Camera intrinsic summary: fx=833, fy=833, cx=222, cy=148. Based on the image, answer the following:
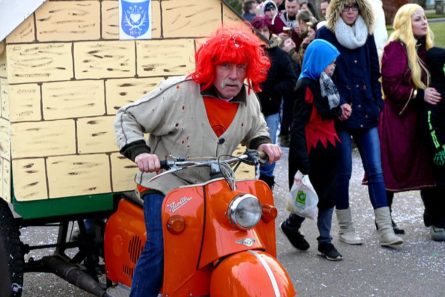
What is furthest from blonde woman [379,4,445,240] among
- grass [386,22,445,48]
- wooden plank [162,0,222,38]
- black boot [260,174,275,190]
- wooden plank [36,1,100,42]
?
grass [386,22,445,48]

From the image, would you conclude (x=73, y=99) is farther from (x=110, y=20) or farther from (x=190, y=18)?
(x=190, y=18)

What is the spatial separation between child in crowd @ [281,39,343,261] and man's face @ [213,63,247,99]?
1872mm

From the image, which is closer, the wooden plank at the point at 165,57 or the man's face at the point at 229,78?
the man's face at the point at 229,78

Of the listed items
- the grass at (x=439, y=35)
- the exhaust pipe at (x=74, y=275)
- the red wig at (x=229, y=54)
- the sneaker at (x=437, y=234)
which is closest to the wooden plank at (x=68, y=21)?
the red wig at (x=229, y=54)

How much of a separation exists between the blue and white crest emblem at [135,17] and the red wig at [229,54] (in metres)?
0.74

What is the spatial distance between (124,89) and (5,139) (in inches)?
26.9

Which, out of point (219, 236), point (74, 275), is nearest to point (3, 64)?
point (74, 275)

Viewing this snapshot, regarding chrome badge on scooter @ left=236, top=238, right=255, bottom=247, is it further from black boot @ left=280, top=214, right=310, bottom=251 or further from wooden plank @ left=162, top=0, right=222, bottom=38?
black boot @ left=280, top=214, right=310, bottom=251

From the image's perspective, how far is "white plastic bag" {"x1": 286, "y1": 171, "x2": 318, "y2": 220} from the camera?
559cm

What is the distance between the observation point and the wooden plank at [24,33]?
4.21m

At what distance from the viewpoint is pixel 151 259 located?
380 cm

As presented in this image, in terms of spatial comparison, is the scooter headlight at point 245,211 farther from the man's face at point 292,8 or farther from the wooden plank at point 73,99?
the man's face at point 292,8

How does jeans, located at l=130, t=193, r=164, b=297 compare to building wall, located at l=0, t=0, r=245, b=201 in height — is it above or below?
below


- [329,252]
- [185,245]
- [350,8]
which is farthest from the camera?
[350,8]
